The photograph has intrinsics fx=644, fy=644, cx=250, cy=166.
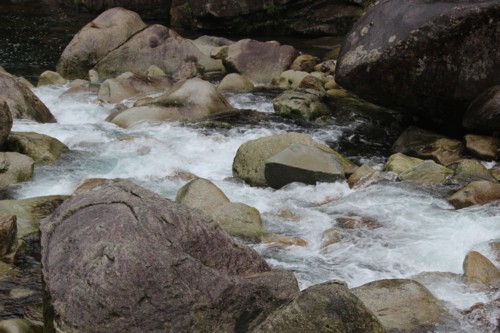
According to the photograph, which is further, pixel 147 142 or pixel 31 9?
pixel 31 9

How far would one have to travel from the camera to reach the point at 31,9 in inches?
1078

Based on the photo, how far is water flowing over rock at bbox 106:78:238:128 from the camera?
1273cm

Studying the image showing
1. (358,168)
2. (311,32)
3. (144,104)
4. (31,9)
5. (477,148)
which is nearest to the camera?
(358,168)

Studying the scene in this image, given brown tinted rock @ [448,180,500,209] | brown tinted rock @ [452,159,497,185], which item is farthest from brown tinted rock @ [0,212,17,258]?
brown tinted rock @ [452,159,497,185]

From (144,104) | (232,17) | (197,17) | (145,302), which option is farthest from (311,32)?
(145,302)

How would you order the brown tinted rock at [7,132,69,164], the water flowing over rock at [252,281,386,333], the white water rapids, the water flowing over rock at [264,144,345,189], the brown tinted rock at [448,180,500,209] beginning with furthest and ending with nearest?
the brown tinted rock at [7,132,69,164], the water flowing over rock at [264,144,345,189], the brown tinted rock at [448,180,500,209], the white water rapids, the water flowing over rock at [252,281,386,333]

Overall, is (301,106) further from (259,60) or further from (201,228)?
(201,228)

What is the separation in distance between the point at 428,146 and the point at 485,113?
1094mm

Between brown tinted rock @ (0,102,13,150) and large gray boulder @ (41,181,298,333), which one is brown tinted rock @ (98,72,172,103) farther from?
large gray boulder @ (41,181,298,333)

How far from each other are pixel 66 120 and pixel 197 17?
11.3 metres

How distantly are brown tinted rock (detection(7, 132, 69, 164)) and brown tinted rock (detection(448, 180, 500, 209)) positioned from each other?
624cm

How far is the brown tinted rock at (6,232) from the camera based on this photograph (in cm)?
663

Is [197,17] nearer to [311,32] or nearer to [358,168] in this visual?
[311,32]

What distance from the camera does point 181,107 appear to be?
1304 cm
